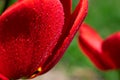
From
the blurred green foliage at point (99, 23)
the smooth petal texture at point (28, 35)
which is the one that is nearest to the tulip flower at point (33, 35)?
the smooth petal texture at point (28, 35)

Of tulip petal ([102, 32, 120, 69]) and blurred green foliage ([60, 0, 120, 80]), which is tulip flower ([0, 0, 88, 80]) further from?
blurred green foliage ([60, 0, 120, 80])

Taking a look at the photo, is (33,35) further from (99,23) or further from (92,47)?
(99,23)

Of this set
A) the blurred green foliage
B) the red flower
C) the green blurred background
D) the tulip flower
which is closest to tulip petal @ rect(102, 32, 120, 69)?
the red flower

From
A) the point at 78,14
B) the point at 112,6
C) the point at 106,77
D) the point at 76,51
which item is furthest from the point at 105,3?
the point at 78,14

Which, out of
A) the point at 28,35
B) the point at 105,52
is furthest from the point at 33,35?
the point at 105,52

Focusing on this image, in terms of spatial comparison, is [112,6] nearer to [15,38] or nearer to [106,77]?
[106,77]
